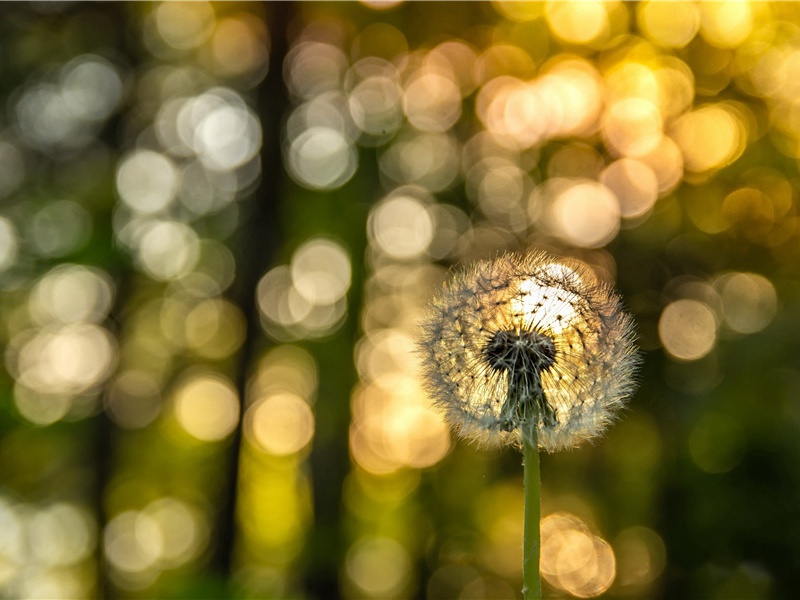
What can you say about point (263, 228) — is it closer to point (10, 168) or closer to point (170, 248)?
point (170, 248)

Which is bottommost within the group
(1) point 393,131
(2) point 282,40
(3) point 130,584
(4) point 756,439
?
(3) point 130,584

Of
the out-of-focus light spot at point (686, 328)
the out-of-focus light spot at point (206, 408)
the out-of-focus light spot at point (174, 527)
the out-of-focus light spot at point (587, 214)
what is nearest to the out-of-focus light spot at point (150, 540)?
the out-of-focus light spot at point (174, 527)

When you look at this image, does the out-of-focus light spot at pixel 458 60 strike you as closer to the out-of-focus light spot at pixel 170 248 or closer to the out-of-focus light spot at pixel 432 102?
the out-of-focus light spot at pixel 432 102

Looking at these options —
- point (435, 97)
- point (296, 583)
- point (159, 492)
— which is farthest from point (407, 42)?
point (159, 492)

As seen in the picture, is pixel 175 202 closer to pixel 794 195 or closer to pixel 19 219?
pixel 19 219

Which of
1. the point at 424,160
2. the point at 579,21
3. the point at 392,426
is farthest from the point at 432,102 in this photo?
the point at 392,426
